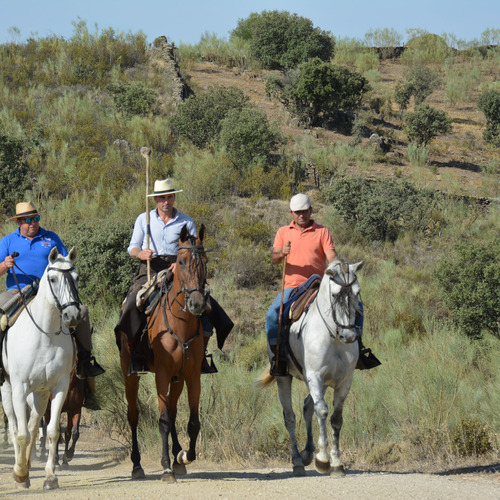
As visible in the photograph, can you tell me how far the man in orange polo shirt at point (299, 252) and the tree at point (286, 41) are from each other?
1206 inches

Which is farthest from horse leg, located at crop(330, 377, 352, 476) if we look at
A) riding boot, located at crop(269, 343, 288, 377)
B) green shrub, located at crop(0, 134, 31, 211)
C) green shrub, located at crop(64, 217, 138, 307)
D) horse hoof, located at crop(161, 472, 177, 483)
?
green shrub, located at crop(0, 134, 31, 211)

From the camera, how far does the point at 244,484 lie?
8359 millimetres

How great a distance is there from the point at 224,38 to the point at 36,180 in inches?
968

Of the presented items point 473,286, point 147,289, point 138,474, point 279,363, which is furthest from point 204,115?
point 138,474

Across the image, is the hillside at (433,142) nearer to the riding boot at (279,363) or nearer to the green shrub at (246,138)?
the green shrub at (246,138)

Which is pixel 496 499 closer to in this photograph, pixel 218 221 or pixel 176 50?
pixel 218 221

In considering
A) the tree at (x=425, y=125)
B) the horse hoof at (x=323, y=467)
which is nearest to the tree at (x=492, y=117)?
the tree at (x=425, y=125)

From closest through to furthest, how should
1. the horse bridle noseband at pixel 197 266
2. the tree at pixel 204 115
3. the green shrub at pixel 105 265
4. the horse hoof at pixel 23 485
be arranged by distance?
the horse bridle noseband at pixel 197 266, the horse hoof at pixel 23 485, the green shrub at pixel 105 265, the tree at pixel 204 115

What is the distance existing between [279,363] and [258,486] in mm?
1933

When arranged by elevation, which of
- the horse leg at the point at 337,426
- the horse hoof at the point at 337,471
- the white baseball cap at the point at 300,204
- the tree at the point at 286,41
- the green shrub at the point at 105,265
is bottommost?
the horse hoof at the point at 337,471

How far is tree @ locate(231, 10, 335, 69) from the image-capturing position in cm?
3944

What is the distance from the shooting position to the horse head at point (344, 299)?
849cm

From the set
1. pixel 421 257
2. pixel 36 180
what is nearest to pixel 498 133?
pixel 421 257

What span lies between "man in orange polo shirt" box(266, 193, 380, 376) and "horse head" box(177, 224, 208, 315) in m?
1.56
